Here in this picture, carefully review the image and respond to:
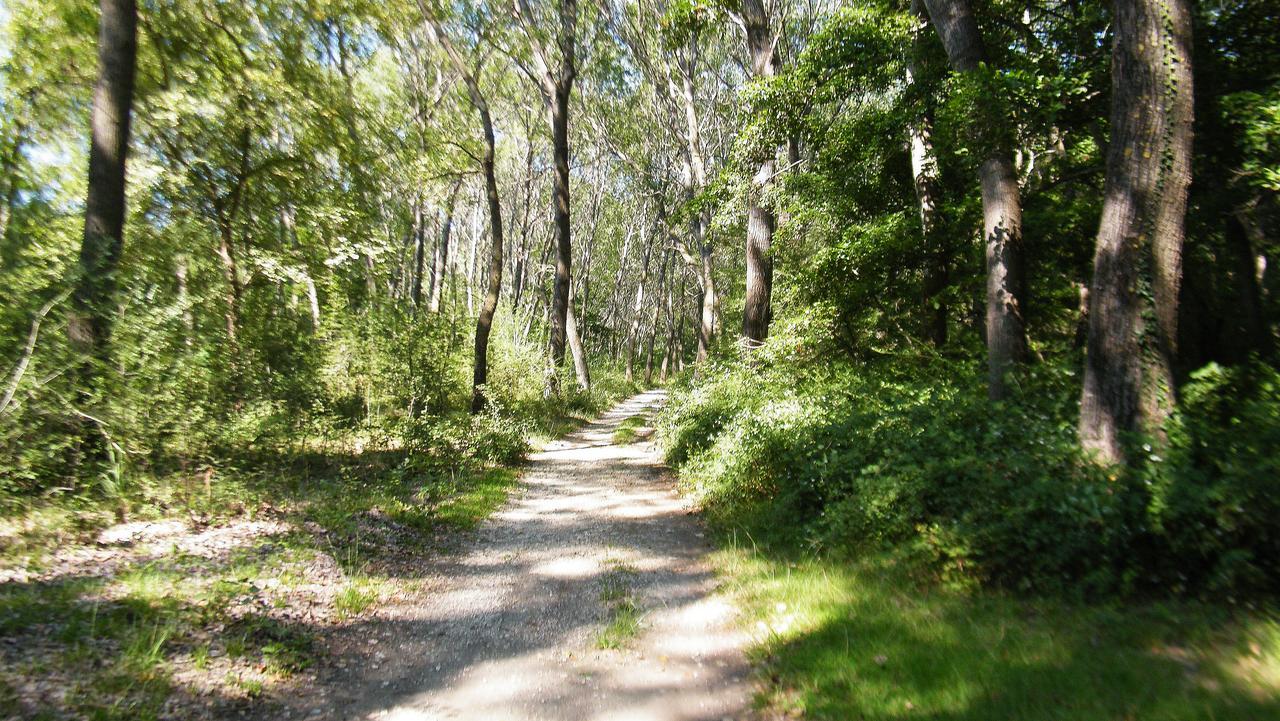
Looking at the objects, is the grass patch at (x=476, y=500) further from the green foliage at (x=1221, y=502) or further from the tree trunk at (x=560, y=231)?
the tree trunk at (x=560, y=231)

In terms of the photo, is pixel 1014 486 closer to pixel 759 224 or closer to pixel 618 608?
pixel 618 608

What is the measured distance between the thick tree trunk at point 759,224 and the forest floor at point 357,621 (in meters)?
6.29

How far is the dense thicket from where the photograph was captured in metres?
4.72

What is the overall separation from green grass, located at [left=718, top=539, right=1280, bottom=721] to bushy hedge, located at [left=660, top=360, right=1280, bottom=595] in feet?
1.03

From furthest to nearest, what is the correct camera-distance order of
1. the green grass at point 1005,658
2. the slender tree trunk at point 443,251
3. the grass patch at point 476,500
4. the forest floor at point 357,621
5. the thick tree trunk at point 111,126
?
1. the slender tree trunk at point 443,251
2. the grass patch at point 476,500
3. the thick tree trunk at point 111,126
4. the forest floor at point 357,621
5. the green grass at point 1005,658

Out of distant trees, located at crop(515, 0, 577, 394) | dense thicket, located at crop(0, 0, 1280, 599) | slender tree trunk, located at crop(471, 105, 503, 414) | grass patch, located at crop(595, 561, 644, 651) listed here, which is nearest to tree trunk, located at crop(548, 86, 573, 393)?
distant trees, located at crop(515, 0, 577, 394)

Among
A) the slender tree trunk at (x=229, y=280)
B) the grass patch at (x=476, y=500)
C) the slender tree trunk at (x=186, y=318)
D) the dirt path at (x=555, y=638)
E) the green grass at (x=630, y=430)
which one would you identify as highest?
the slender tree trunk at (x=229, y=280)

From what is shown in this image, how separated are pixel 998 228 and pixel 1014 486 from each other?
13.5 ft

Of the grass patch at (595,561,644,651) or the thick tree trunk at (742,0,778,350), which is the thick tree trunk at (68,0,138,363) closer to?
the grass patch at (595,561,644,651)

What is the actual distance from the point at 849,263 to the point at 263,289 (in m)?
10.8

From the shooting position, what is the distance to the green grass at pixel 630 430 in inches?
615

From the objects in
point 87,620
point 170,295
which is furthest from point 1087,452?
point 170,295

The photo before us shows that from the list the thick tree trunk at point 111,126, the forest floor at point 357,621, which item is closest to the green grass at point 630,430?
the forest floor at point 357,621

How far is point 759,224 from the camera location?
1245cm
